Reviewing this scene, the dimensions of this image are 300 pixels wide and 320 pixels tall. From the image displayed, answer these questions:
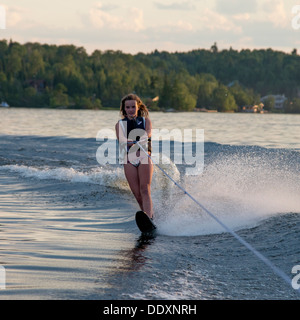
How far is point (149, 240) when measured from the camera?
23.1 feet

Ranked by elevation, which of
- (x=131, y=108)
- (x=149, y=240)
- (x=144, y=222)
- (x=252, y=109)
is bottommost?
(x=252, y=109)

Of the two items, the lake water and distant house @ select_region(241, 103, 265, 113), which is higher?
the lake water

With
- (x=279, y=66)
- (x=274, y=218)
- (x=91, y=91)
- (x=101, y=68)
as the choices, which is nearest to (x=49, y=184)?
(x=274, y=218)

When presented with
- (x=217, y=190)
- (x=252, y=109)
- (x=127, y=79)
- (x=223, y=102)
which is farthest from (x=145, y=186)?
(x=127, y=79)

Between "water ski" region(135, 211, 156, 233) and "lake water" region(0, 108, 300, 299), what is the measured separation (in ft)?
0.47

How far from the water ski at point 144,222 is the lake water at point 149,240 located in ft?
0.47

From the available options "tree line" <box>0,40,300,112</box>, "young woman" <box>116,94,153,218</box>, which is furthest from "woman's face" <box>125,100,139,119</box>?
"tree line" <box>0,40,300,112</box>

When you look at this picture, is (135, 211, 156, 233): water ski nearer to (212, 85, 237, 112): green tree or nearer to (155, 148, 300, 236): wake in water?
(155, 148, 300, 236): wake in water

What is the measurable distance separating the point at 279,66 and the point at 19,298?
191401 millimetres

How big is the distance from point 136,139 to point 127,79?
148034mm

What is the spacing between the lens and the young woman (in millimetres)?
7648

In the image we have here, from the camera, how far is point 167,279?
520 centimetres

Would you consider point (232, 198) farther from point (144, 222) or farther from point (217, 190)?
point (144, 222)
